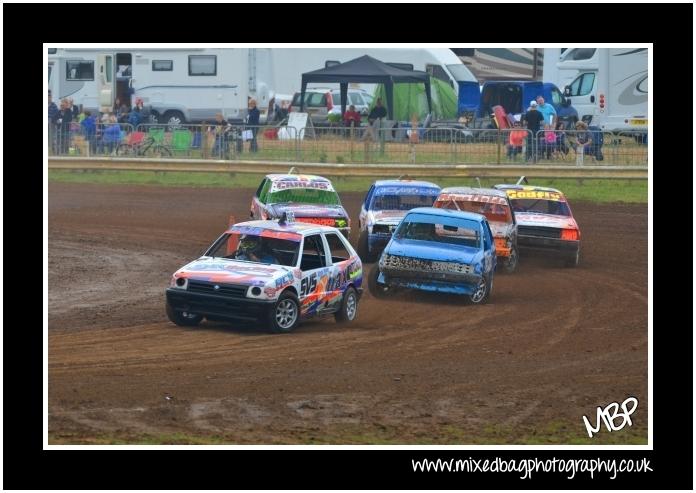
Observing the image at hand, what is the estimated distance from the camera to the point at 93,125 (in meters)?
33.3

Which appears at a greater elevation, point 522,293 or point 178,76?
point 178,76

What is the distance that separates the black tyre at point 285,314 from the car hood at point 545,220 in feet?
24.7

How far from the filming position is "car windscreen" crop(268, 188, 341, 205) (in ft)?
74.4

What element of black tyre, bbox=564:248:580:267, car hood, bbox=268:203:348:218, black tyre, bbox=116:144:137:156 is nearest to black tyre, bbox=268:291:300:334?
car hood, bbox=268:203:348:218

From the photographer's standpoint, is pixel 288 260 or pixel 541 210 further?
pixel 541 210

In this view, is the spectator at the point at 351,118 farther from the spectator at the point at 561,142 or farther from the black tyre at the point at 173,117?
the black tyre at the point at 173,117

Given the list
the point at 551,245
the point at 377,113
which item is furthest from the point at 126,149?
the point at 551,245

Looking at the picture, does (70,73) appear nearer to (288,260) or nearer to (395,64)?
(395,64)

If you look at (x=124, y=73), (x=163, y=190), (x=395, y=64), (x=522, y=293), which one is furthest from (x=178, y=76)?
(x=522, y=293)

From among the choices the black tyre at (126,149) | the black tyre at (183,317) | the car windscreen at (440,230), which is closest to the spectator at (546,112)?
the black tyre at (126,149)

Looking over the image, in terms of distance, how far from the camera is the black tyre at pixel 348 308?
16031 millimetres

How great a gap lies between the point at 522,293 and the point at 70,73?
2739cm

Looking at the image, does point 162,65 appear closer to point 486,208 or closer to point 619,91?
point 619,91

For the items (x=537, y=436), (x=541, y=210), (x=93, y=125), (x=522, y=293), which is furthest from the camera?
(x=93, y=125)
